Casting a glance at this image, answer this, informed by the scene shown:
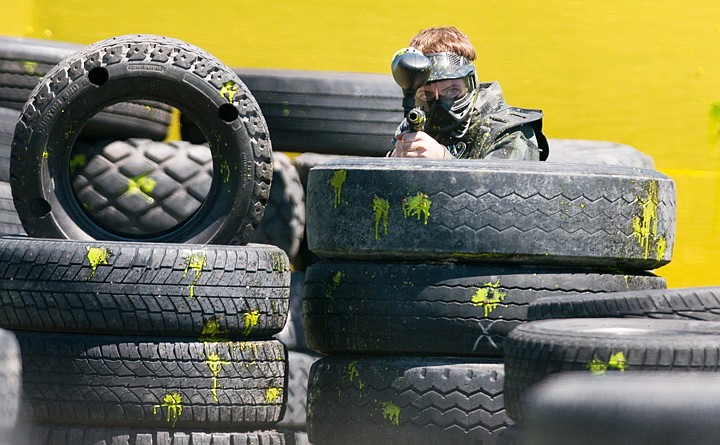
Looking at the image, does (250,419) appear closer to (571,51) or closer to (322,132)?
(322,132)

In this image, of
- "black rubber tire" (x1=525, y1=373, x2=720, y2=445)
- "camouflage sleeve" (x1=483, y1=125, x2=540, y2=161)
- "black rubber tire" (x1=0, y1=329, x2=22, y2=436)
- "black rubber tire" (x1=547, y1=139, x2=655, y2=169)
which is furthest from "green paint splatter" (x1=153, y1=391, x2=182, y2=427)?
"black rubber tire" (x1=547, y1=139, x2=655, y2=169)

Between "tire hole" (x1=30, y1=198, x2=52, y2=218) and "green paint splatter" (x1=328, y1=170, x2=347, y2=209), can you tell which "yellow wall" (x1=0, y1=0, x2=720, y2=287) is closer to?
"tire hole" (x1=30, y1=198, x2=52, y2=218)

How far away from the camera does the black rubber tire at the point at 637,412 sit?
2076mm

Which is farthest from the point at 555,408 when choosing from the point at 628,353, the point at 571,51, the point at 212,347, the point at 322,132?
the point at 571,51

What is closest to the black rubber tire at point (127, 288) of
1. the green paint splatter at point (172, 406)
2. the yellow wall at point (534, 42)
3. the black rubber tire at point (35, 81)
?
the green paint splatter at point (172, 406)

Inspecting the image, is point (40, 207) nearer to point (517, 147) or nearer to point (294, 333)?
point (294, 333)

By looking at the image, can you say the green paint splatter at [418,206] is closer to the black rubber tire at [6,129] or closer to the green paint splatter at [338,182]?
the green paint splatter at [338,182]

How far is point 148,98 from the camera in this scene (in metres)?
3.91

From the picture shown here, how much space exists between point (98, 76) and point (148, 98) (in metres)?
0.17

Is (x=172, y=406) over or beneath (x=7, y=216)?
beneath

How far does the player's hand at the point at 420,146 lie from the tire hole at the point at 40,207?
113cm

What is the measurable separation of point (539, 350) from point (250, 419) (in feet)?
4.08

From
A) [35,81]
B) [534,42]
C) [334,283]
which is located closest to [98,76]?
[35,81]

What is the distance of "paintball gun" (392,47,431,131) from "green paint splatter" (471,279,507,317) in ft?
2.05
